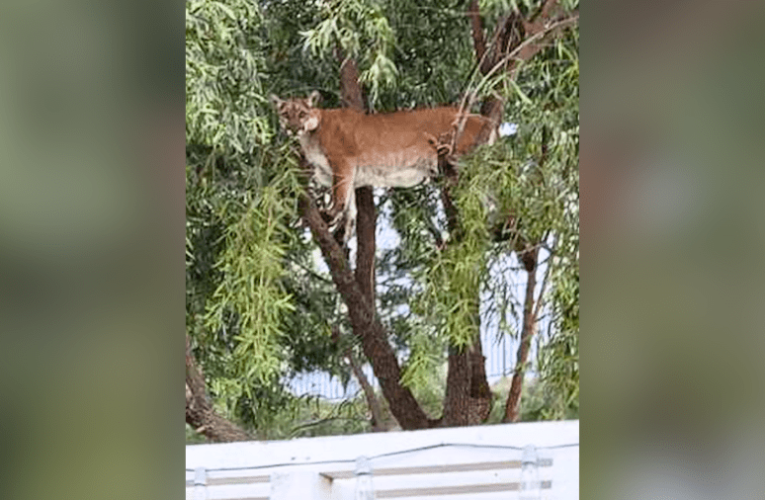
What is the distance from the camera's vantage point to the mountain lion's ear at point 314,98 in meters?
1.46

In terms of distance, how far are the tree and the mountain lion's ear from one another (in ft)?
0.06

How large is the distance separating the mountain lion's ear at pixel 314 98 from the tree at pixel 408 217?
0.02m

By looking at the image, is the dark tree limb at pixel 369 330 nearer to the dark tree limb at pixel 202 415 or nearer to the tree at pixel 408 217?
the tree at pixel 408 217

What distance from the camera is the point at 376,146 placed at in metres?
1.50

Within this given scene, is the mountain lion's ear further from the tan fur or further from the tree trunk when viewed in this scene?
the tree trunk

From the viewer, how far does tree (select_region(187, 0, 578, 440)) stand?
55.8 inches

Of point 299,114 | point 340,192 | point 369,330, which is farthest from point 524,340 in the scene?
point 299,114

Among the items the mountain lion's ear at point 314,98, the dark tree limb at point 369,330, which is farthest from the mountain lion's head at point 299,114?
the dark tree limb at point 369,330

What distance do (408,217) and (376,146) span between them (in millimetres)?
138

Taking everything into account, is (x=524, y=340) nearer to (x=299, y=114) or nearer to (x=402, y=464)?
(x=402, y=464)
